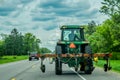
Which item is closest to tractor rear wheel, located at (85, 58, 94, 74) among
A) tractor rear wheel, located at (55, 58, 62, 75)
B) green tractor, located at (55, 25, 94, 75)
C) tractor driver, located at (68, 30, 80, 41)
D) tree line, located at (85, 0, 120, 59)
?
green tractor, located at (55, 25, 94, 75)

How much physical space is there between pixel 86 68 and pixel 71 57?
154 centimetres

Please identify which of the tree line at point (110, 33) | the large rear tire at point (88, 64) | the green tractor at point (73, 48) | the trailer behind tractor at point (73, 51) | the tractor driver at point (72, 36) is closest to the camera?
the trailer behind tractor at point (73, 51)

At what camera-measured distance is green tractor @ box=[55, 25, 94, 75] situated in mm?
27127

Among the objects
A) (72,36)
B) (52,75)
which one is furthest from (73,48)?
(52,75)

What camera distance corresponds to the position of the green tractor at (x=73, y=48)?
27.1 metres

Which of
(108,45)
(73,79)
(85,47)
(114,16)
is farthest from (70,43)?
(108,45)

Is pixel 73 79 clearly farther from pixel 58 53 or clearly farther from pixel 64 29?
pixel 64 29

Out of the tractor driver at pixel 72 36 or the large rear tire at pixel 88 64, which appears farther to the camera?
the tractor driver at pixel 72 36

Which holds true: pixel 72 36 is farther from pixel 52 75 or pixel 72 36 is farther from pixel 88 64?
pixel 52 75

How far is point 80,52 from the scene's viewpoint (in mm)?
28641

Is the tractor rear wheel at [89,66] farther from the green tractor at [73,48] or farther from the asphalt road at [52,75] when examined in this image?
the asphalt road at [52,75]

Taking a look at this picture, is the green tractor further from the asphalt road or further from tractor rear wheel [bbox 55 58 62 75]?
the asphalt road

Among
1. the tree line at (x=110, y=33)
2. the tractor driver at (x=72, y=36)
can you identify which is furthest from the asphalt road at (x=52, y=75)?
the tree line at (x=110, y=33)

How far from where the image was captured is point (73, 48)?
2816cm
